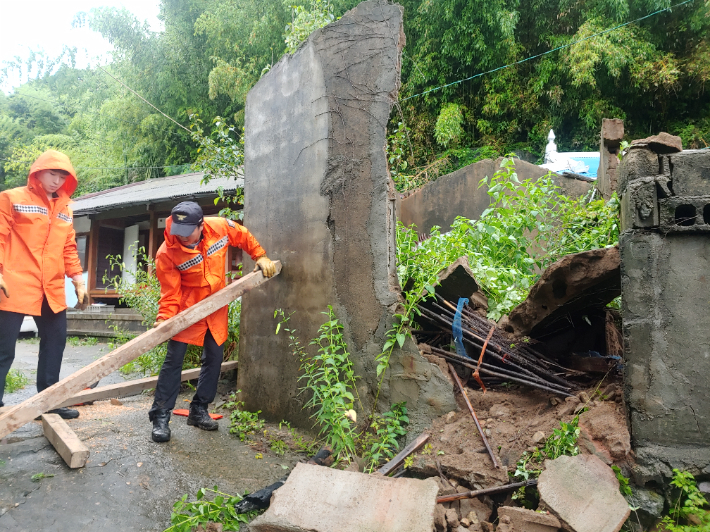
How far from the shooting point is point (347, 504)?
2.16 metres

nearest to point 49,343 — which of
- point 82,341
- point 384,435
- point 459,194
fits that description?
point 384,435

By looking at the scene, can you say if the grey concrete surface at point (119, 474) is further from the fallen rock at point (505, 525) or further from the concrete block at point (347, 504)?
the fallen rock at point (505, 525)

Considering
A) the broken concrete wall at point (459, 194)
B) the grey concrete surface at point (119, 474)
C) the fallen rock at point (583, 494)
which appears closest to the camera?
the fallen rock at point (583, 494)

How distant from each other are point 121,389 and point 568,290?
3.55 metres

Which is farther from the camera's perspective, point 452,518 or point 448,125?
point 448,125

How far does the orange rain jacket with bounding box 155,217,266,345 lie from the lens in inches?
130

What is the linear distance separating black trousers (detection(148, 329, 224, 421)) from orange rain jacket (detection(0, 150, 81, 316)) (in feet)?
2.82

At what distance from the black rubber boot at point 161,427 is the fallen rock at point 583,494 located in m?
2.30

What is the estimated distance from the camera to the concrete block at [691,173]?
219cm

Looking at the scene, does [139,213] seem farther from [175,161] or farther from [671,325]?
[671,325]

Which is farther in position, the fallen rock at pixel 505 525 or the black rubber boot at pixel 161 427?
the black rubber boot at pixel 161 427

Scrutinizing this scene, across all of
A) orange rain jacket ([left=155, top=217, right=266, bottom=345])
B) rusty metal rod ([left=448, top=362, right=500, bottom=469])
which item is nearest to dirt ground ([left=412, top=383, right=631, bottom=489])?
rusty metal rod ([left=448, top=362, right=500, bottom=469])

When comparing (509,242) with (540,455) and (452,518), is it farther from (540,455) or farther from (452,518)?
(452,518)

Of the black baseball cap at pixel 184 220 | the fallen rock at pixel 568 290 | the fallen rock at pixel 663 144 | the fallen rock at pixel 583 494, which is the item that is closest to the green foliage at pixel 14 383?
the black baseball cap at pixel 184 220
